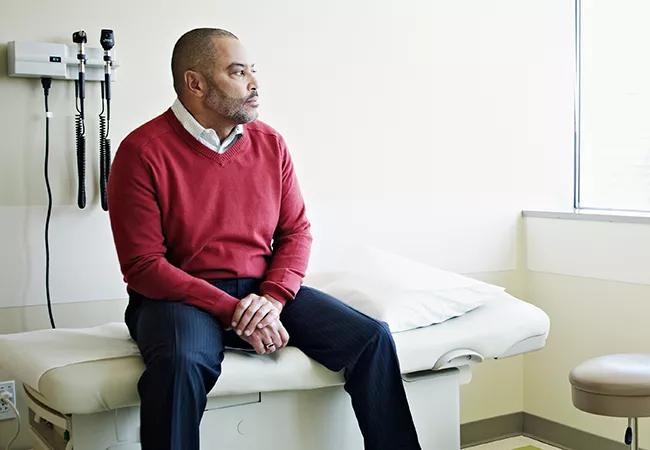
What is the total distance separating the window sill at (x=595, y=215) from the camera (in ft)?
10.1

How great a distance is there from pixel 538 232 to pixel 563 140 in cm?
38

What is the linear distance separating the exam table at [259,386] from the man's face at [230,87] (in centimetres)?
59

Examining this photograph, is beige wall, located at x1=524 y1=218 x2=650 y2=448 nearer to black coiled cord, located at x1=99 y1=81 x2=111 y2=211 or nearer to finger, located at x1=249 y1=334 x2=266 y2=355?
finger, located at x1=249 y1=334 x2=266 y2=355

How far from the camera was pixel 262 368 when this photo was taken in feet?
7.18

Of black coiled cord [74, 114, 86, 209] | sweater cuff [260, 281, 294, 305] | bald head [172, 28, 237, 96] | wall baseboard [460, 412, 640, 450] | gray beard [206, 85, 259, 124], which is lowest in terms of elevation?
wall baseboard [460, 412, 640, 450]

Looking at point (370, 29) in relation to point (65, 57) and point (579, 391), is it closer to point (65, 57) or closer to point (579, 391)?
point (65, 57)

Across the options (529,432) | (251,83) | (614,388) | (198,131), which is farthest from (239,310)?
(529,432)

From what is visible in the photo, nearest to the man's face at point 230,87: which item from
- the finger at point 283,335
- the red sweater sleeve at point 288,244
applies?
the red sweater sleeve at point 288,244

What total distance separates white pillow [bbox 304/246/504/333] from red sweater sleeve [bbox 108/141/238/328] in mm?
437

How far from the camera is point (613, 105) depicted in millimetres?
3480

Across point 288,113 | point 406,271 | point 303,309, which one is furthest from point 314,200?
point 303,309

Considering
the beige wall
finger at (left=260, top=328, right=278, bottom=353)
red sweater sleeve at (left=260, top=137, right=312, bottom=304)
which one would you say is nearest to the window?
the beige wall

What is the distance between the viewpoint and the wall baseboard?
3.28 m

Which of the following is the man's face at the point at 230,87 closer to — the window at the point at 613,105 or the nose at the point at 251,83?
the nose at the point at 251,83
